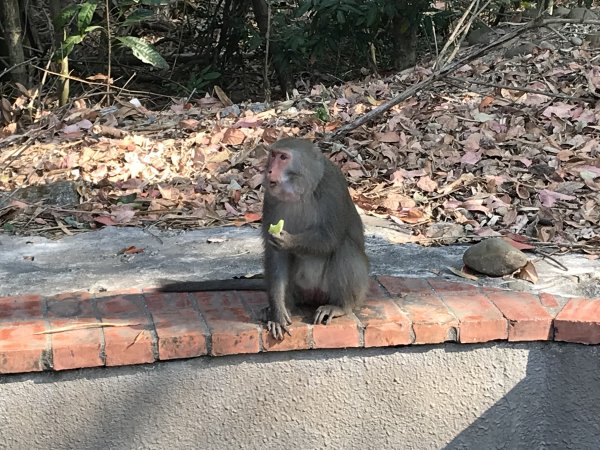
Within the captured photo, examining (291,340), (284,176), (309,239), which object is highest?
(284,176)

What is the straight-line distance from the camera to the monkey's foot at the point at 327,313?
3078 mm

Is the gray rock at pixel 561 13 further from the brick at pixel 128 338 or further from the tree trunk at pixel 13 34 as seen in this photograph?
the brick at pixel 128 338

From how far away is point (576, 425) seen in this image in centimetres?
328

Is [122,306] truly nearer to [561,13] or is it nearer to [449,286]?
[449,286]

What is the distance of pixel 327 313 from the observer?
10.2ft

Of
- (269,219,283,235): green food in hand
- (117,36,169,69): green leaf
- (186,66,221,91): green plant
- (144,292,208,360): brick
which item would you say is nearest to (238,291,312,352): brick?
(144,292,208,360): brick

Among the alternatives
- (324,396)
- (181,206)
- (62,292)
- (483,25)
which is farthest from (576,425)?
(483,25)

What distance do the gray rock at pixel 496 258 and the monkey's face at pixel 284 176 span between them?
102cm

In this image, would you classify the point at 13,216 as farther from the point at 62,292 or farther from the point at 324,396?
the point at 324,396

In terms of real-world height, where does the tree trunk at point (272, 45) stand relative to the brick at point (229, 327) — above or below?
above

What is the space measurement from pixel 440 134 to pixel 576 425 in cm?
253

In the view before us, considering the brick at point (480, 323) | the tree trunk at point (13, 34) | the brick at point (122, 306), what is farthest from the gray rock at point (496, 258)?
the tree trunk at point (13, 34)

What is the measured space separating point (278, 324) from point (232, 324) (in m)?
0.18

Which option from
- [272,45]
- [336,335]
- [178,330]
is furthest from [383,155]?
[272,45]
